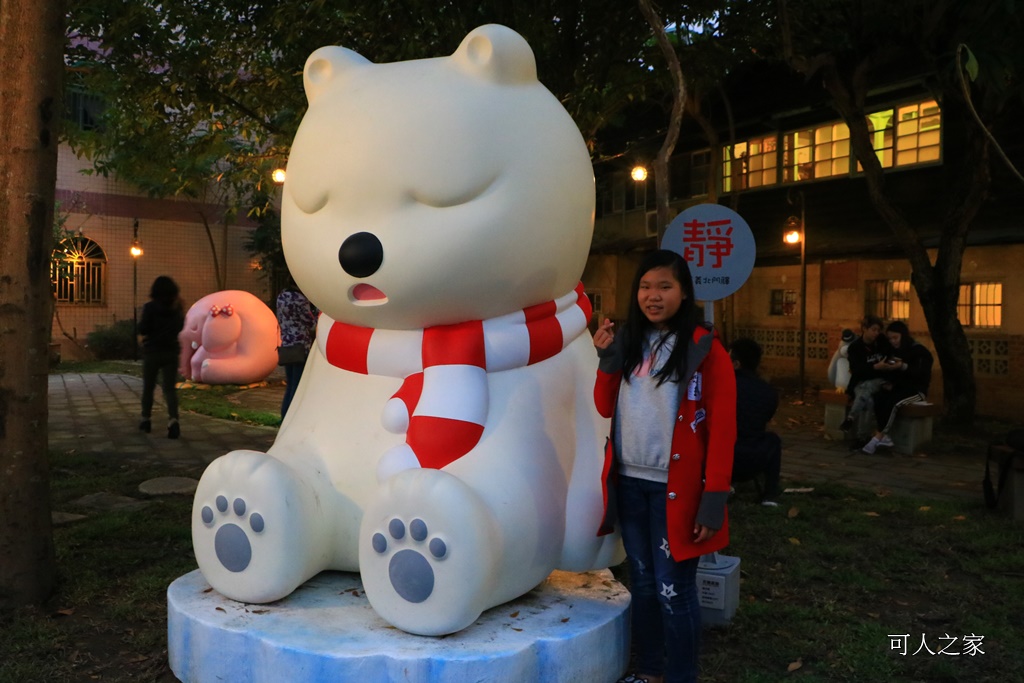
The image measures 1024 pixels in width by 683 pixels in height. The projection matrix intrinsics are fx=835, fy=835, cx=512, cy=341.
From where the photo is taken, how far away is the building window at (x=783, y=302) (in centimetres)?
1430

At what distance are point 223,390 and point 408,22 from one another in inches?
271

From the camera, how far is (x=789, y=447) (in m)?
8.73

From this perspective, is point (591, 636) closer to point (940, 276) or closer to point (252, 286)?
point (940, 276)

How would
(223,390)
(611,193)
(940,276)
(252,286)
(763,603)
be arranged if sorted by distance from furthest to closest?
(252,286) → (611,193) → (223,390) → (940,276) → (763,603)

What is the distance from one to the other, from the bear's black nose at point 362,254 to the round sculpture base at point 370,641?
122cm

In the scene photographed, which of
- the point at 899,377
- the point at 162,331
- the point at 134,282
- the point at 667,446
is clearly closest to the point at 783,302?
the point at 899,377

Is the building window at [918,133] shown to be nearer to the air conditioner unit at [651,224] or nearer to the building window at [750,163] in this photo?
the building window at [750,163]

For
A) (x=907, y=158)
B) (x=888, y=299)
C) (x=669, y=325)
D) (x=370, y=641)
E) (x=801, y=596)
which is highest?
(x=907, y=158)

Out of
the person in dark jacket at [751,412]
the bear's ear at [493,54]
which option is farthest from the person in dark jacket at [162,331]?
the bear's ear at [493,54]

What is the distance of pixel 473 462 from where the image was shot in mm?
2943

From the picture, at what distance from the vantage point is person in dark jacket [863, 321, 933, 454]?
327 inches

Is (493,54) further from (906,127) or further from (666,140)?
(906,127)

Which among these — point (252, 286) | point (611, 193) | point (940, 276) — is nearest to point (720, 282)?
point (940, 276)

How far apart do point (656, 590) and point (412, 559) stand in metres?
0.92
